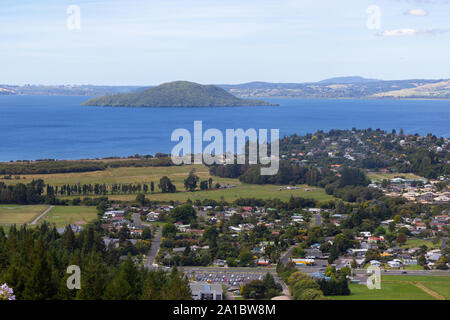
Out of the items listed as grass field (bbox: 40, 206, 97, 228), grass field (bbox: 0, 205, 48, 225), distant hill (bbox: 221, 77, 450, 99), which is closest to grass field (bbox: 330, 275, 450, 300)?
grass field (bbox: 40, 206, 97, 228)

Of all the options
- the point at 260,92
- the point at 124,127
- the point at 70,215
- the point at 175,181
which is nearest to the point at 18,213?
the point at 70,215

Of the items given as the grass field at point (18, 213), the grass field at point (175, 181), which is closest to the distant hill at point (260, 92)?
the grass field at point (175, 181)

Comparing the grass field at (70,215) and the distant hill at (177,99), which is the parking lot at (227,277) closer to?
the grass field at (70,215)

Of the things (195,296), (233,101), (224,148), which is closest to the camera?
(195,296)
